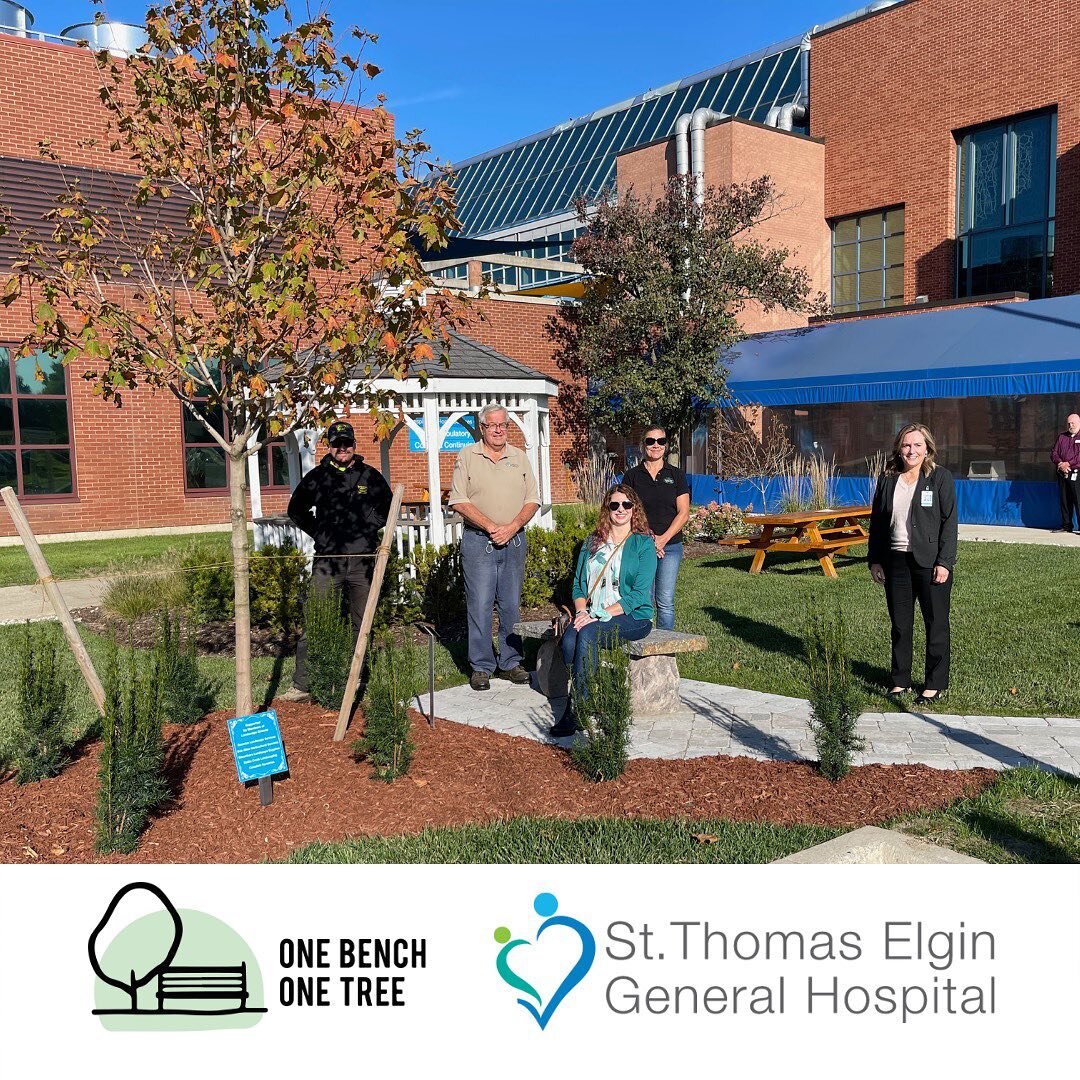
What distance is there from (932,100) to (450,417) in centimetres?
1801

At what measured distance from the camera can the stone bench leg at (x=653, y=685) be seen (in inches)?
251

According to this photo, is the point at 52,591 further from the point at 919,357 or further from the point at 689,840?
the point at 919,357

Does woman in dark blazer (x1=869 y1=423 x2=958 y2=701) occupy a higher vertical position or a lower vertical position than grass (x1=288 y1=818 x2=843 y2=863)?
higher

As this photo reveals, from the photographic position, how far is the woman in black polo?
302 inches

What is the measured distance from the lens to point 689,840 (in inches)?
167

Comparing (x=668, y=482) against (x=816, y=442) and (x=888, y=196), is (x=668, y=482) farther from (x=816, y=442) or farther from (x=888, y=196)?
(x=888, y=196)

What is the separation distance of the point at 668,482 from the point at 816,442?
1456cm

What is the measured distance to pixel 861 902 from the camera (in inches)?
104

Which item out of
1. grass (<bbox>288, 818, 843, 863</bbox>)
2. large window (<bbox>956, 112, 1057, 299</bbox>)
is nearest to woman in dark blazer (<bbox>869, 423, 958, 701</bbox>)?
Result: grass (<bbox>288, 818, 843, 863</bbox>)

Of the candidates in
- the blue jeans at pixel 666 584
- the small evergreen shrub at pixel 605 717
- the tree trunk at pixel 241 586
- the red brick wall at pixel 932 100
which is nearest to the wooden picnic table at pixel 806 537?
the blue jeans at pixel 666 584

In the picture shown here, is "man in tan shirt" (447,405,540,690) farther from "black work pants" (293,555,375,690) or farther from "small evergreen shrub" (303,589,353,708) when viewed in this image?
"small evergreen shrub" (303,589,353,708)

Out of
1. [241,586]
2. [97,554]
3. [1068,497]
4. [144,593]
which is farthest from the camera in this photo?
[97,554]

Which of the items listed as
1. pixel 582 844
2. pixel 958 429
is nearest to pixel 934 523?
pixel 582 844

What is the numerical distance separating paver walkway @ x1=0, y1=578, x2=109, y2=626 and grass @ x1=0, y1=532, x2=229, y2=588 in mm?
326
